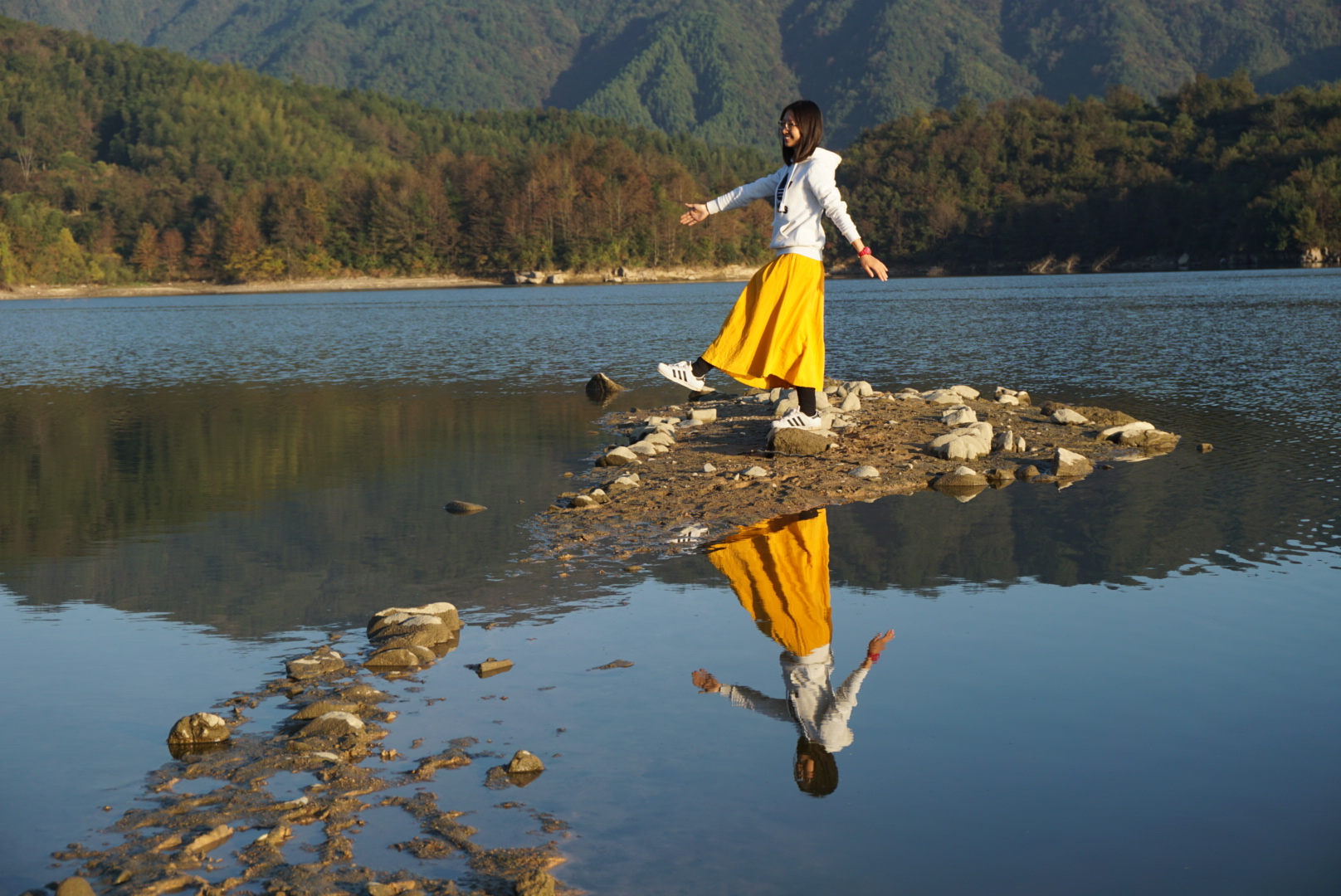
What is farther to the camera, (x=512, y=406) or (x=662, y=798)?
(x=512, y=406)

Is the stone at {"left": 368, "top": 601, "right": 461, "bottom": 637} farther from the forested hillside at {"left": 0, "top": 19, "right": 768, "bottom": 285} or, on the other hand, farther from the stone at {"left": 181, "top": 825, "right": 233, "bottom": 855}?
the forested hillside at {"left": 0, "top": 19, "right": 768, "bottom": 285}

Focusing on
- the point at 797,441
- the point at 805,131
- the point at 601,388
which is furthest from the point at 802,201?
the point at 601,388

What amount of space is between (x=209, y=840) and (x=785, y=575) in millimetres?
3788

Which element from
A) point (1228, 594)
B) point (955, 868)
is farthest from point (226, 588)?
point (1228, 594)

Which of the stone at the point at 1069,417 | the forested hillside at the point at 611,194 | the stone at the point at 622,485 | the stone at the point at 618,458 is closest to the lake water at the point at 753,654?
the stone at the point at 618,458

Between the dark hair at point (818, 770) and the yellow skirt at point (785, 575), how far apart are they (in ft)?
3.41

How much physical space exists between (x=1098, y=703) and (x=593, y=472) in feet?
21.4

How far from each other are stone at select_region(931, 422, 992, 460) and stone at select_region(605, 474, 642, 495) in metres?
2.98

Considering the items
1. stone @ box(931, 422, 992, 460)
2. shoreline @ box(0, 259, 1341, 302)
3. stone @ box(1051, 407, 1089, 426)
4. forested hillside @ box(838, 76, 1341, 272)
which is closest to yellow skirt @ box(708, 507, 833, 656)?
stone @ box(931, 422, 992, 460)

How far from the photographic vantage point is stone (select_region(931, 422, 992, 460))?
10.2m

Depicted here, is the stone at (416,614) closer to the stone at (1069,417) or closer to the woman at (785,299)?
the woman at (785,299)

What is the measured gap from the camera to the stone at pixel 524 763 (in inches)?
152

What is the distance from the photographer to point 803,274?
9.34m

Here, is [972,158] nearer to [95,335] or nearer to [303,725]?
[95,335]
